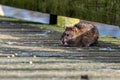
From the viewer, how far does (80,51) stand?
420 centimetres

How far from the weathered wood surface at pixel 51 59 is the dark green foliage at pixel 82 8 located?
0.28 metres

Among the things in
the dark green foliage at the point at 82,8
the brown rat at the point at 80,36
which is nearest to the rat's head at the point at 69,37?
the brown rat at the point at 80,36

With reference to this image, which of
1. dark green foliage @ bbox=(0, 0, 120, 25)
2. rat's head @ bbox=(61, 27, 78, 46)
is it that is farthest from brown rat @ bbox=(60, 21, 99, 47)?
dark green foliage @ bbox=(0, 0, 120, 25)

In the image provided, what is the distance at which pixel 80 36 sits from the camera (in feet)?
15.7

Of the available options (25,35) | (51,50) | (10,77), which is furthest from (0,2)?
(10,77)

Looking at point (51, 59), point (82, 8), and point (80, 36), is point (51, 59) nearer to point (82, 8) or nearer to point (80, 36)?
point (80, 36)

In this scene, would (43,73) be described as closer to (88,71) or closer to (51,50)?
(88,71)

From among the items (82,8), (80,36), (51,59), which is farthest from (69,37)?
(51,59)

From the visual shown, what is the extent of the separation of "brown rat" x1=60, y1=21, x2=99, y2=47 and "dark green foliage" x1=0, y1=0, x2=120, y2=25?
202 millimetres

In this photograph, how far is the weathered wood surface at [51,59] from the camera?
2.97m

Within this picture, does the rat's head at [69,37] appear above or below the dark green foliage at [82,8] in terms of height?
below

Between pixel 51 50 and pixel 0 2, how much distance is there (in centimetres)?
309

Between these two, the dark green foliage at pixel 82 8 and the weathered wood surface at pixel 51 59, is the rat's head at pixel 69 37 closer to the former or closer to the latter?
the weathered wood surface at pixel 51 59

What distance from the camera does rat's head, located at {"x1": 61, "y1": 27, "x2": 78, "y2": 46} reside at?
15.0ft
